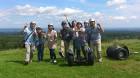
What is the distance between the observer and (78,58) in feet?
59.6

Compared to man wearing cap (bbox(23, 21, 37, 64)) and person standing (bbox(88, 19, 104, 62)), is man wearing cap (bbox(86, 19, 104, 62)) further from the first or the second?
man wearing cap (bbox(23, 21, 37, 64))

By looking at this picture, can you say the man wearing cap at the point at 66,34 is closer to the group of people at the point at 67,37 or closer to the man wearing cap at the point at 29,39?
the group of people at the point at 67,37

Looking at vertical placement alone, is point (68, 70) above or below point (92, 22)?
below

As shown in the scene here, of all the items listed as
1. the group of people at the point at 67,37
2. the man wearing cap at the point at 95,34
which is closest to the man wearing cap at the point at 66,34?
the group of people at the point at 67,37

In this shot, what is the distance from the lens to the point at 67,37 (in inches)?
739

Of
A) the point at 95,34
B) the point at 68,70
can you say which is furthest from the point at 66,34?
the point at 68,70

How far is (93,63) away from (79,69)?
1162 millimetres

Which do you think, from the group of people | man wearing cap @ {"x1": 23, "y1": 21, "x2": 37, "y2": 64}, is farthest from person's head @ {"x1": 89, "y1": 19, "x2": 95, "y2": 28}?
man wearing cap @ {"x1": 23, "y1": 21, "x2": 37, "y2": 64}

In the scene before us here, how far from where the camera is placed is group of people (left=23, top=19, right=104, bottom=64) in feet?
60.3

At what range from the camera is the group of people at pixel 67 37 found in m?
18.4

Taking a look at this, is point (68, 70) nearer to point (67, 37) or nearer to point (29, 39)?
point (67, 37)

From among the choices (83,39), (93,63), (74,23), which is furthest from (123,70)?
(74,23)

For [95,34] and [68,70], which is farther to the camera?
[95,34]

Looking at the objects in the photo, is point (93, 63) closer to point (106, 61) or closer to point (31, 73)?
point (106, 61)
